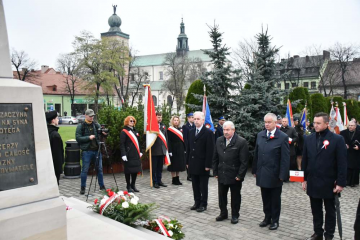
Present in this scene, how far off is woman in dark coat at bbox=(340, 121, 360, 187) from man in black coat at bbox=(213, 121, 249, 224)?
5.01m

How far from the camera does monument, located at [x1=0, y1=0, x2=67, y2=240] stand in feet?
11.1

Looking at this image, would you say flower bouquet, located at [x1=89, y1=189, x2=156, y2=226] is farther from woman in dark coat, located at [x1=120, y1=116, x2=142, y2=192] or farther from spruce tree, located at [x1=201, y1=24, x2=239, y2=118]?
spruce tree, located at [x1=201, y1=24, x2=239, y2=118]

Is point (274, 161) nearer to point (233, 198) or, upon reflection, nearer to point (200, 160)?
point (233, 198)

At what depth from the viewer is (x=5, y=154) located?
134 inches

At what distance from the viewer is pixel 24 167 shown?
3.54 metres

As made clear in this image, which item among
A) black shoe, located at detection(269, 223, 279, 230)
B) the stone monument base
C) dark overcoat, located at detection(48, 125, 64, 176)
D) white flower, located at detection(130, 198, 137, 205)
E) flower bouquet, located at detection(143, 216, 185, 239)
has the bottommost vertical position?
black shoe, located at detection(269, 223, 279, 230)

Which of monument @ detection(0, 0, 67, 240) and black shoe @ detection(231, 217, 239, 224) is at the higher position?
monument @ detection(0, 0, 67, 240)

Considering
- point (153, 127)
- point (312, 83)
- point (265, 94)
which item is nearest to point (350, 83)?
point (312, 83)

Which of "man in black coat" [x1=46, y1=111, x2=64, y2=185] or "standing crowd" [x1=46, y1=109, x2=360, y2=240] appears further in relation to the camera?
"man in black coat" [x1=46, y1=111, x2=64, y2=185]

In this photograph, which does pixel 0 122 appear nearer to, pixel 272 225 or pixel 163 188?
pixel 272 225

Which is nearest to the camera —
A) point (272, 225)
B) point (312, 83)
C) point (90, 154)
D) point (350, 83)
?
point (272, 225)

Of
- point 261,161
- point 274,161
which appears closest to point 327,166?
point 274,161

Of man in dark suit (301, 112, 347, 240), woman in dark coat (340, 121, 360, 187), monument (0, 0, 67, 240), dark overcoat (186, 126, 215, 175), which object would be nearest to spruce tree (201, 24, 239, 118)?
woman in dark coat (340, 121, 360, 187)

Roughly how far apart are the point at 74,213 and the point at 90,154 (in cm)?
298
